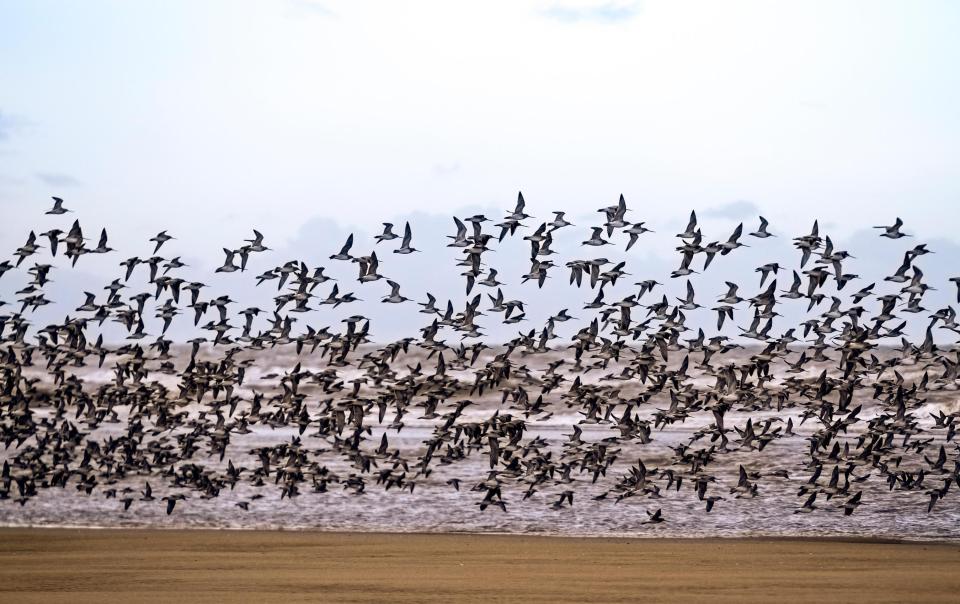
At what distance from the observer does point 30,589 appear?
19500 millimetres

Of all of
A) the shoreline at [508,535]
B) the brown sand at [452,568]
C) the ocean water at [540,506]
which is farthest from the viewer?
the ocean water at [540,506]

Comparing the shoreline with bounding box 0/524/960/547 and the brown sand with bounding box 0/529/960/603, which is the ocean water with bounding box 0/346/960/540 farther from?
the brown sand with bounding box 0/529/960/603

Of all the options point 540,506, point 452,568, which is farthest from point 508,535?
point 452,568

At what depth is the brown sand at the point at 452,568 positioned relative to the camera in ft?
62.0

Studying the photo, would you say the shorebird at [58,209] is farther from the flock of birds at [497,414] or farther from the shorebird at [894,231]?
the shorebird at [894,231]

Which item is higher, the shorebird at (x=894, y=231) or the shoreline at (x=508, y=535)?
the shorebird at (x=894, y=231)

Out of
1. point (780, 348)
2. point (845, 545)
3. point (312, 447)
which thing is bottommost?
point (312, 447)

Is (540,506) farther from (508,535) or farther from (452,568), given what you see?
(452,568)

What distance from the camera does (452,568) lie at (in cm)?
2173

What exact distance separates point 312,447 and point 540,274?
31.5 ft

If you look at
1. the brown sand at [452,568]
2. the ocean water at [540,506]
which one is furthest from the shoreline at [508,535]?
the brown sand at [452,568]

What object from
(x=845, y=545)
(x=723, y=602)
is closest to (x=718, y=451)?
(x=845, y=545)

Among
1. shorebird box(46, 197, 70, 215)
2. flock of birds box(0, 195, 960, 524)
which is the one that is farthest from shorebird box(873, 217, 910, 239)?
shorebird box(46, 197, 70, 215)

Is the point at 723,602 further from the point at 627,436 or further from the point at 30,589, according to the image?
the point at 627,436
